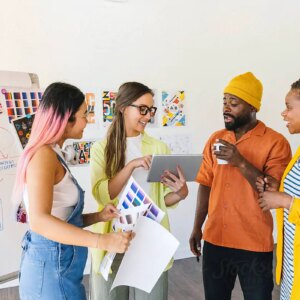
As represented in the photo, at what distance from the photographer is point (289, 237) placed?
1395mm

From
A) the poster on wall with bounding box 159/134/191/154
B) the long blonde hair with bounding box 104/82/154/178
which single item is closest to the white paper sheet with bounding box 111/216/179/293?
the long blonde hair with bounding box 104/82/154/178

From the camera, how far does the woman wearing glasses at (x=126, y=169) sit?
149 centimetres

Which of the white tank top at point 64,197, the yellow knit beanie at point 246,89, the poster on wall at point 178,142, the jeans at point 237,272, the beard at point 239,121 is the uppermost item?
the yellow knit beanie at point 246,89

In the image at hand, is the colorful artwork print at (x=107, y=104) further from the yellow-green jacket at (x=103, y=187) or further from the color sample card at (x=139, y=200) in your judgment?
the color sample card at (x=139, y=200)

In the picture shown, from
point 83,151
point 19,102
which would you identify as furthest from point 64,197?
point 83,151

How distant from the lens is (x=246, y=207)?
1.67 metres

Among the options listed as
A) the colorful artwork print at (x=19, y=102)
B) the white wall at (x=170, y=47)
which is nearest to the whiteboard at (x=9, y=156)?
the colorful artwork print at (x=19, y=102)

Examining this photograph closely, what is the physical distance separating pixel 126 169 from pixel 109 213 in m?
0.20

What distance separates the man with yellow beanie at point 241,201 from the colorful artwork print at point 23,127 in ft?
3.59

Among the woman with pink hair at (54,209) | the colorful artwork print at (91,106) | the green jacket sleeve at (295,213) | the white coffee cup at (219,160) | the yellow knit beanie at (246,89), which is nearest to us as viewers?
the woman with pink hair at (54,209)

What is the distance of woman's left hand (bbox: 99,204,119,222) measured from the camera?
1380 mm

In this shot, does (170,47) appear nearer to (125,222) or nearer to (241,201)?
(241,201)

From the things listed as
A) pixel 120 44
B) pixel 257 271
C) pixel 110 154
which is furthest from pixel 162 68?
pixel 257 271

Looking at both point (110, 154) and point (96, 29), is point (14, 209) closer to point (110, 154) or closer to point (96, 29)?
point (110, 154)
